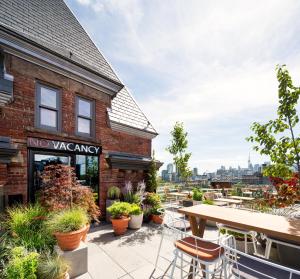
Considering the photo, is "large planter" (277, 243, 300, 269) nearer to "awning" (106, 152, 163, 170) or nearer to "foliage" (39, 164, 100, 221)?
"foliage" (39, 164, 100, 221)

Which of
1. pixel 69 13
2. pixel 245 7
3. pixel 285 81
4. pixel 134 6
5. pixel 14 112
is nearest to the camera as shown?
pixel 285 81

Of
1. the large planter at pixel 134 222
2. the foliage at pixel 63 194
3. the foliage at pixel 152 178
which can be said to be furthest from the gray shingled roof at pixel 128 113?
the large planter at pixel 134 222

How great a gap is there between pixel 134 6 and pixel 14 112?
4915 millimetres

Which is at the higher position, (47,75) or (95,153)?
(47,75)

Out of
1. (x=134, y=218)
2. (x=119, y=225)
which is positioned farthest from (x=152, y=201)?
(x=119, y=225)

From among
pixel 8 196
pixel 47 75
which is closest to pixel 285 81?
pixel 47 75

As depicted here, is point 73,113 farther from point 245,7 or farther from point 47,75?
point 245,7

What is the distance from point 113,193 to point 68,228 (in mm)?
3779

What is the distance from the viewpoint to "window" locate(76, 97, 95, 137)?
7.10 meters

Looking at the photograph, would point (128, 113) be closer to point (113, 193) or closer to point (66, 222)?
point (113, 193)

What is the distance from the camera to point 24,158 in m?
5.46

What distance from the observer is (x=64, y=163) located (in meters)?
6.51

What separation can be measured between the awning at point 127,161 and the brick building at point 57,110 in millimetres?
41

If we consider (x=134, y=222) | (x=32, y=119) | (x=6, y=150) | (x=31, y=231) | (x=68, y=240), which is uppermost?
(x=32, y=119)
